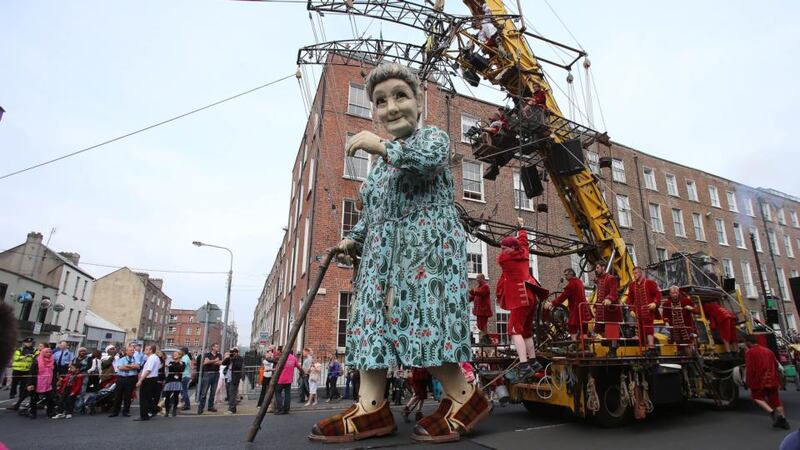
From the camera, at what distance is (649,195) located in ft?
86.1

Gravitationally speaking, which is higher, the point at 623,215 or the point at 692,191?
the point at 692,191

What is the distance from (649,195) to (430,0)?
72.3ft

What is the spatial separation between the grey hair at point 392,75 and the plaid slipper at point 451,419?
2.85 metres

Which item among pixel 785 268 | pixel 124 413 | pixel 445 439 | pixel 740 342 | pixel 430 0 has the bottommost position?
pixel 124 413

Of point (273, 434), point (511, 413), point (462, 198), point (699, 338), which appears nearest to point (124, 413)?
point (273, 434)

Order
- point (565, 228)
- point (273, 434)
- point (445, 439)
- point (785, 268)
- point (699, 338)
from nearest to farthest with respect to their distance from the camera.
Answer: point (445, 439) → point (273, 434) → point (699, 338) → point (565, 228) → point (785, 268)

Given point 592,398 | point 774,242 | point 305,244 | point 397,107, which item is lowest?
point 592,398

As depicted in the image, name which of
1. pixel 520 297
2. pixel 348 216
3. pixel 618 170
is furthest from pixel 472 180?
pixel 520 297

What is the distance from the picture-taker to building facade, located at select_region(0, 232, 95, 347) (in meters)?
26.7

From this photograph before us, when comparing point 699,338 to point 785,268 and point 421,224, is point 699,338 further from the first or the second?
point 785,268

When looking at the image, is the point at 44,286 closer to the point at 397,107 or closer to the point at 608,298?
the point at 397,107

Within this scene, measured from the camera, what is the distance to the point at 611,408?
493 cm

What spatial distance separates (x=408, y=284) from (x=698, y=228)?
3055cm

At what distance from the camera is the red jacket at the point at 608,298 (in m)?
5.59
